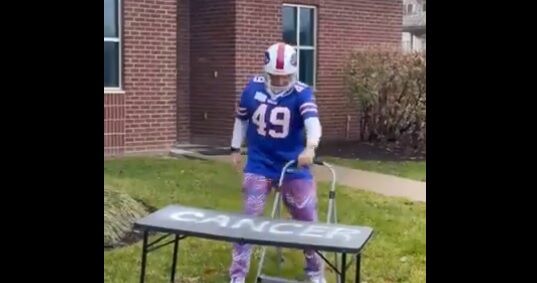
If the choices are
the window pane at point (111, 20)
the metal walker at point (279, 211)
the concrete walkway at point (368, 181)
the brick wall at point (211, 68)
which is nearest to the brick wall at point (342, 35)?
the brick wall at point (211, 68)

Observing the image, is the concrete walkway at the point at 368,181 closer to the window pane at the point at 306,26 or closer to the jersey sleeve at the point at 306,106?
the jersey sleeve at the point at 306,106

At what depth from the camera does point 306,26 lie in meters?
7.97

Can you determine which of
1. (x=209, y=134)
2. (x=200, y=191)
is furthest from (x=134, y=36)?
(x=200, y=191)

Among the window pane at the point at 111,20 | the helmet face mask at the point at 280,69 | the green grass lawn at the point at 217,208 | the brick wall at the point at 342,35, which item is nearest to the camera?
the helmet face mask at the point at 280,69

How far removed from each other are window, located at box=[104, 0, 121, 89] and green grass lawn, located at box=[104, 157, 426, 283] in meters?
0.66

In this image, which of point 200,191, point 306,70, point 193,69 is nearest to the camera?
point 200,191

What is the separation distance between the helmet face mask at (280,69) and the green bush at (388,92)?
4.18 meters

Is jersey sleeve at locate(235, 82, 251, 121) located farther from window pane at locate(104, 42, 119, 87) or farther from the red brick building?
window pane at locate(104, 42, 119, 87)

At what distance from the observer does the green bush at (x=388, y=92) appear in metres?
8.12

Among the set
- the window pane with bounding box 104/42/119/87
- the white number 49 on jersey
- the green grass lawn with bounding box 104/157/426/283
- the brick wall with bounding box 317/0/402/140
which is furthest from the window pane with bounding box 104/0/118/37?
the brick wall with bounding box 317/0/402/140

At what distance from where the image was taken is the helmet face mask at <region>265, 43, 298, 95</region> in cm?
383
